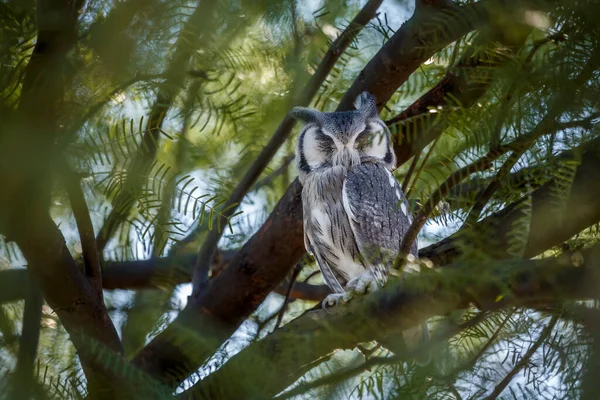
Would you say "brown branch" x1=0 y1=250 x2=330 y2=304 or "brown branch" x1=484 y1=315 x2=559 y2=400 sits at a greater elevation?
"brown branch" x1=0 y1=250 x2=330 y2=304

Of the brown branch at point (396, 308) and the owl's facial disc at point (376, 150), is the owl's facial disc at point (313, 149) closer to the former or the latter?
the owl's facial disc at point (376, 150)

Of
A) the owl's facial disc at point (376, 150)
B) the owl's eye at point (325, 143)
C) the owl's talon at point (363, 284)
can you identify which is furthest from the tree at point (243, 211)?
the owl's eye at point (325, 143)

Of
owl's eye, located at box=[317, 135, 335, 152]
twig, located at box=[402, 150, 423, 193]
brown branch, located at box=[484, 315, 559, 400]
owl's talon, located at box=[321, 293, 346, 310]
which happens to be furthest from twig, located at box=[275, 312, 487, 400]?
owl's eye, located at box=[317, 135, 335, 152]

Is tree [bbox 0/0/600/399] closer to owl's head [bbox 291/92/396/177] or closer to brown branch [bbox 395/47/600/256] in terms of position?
brown branch [bbox 395/47/600/256]

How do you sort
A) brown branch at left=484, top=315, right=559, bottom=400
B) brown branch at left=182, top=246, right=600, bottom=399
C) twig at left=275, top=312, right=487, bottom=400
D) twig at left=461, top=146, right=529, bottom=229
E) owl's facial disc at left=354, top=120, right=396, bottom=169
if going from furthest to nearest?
owl's facial disc at left=354, top=120, right=396, bottom=169 < twig at left=461, top=146, right=529, bottom=229 < brown branch at left=484, top=315, right=559, bottom=400 < twig at left=275, top=312, right=487, bottom=400 < brown branch at left=182, top=246, right=600, bottom=399

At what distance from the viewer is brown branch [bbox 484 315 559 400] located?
1.56 m

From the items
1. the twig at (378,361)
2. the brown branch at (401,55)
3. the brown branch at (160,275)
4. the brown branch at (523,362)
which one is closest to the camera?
the twig at (378,361)

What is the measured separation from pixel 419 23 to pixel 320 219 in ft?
2.63

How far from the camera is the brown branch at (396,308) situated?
1130 millimetres

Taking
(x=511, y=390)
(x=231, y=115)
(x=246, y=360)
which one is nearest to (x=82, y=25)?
(x=231, y=115)

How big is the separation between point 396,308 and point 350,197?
139 cm

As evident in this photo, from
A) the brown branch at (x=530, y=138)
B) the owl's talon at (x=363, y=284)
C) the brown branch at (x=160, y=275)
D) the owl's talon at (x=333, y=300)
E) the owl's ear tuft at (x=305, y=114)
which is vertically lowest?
the brown branch at (x=530, y=138)

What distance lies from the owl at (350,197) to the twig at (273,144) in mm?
116

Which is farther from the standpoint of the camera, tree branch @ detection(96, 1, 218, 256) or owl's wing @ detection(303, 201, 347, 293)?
owl's wing @ detection(303, 201, 347, 293)
